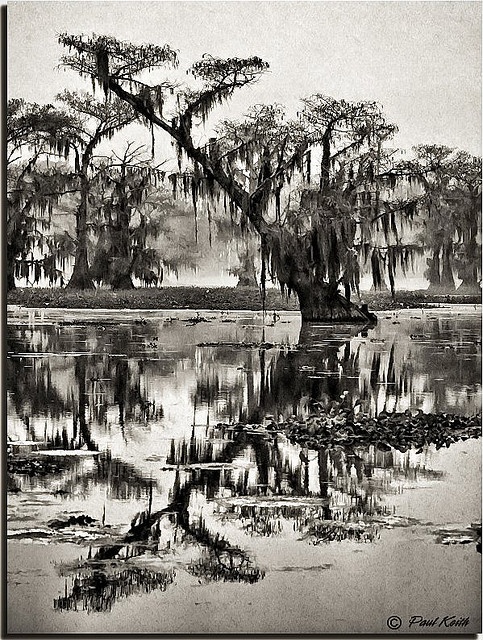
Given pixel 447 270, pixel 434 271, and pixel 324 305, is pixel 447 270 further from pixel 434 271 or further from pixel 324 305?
pixel 324 305

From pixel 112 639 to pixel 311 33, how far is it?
2.53m

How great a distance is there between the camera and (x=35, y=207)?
3354mm

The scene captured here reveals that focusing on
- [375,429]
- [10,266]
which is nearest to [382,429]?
[375,429]

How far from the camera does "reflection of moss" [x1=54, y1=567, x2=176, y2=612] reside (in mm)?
3213

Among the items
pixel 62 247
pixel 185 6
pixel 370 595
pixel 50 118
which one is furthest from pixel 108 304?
pixel 370 595

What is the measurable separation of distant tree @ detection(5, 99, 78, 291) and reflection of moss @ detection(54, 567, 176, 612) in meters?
1.20

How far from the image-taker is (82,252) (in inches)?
134

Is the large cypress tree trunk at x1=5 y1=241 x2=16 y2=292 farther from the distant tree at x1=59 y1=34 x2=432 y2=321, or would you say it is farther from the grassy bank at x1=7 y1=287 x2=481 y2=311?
the distant tree at x1=59 y1=34 x2=432 y2=321

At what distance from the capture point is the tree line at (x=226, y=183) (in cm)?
335

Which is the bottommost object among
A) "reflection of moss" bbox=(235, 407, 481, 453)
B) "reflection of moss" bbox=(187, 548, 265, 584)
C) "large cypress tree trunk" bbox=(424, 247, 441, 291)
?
"reflection of moss" bbox=(187, 548, 265, 584)

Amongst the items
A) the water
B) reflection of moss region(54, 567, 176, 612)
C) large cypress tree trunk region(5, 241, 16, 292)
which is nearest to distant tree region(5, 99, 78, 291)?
large cypress tree trunk region(5, 241, 16, 292)

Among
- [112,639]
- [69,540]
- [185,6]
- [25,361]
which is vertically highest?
[185,6]

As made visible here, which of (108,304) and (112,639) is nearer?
(112,639)

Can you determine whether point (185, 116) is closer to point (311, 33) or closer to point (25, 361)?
point (311, 33)
